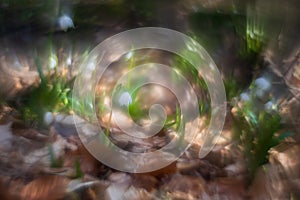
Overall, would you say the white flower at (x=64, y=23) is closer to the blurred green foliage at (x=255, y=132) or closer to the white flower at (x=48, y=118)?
the white flower at (x=48, y=118)

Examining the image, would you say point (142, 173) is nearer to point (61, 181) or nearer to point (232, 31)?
point (61, 181)

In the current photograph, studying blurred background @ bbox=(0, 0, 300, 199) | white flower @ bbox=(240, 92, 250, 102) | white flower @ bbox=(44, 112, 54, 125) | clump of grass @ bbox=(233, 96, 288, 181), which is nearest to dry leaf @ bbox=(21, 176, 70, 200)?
blurred background @ bbox=(0, 0, 300, 199)

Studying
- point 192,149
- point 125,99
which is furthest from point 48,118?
point 192,149

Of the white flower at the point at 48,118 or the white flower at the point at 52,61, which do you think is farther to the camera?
the white flower at the point at 52,61

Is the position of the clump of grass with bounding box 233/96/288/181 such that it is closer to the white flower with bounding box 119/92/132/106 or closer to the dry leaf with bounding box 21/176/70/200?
the white flower with bounding box 119/92/132/106

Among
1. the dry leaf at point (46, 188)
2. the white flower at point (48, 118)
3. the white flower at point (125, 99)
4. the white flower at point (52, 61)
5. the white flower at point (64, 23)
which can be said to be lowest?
the white flower at point (48, 118)

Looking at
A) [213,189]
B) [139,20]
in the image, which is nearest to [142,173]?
[213,189]

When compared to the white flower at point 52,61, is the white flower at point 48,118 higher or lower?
lower

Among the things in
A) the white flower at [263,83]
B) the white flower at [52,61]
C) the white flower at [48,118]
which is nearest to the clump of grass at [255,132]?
the white flower at [263,83]
